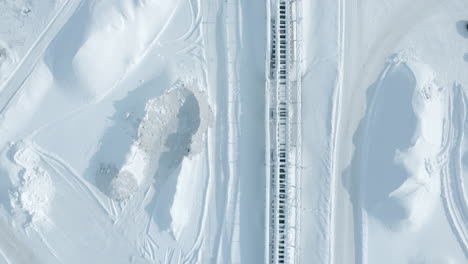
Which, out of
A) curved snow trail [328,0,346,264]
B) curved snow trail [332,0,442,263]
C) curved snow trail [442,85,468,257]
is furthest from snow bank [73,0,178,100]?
curved snow trail [442,85,468,257]

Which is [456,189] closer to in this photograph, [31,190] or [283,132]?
[283,132]

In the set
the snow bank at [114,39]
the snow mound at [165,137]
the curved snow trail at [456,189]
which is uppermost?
the snow bank at [114,39]

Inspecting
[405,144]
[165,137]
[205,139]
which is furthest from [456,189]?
[165,137]

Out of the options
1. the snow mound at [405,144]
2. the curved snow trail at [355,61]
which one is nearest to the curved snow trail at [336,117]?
the curved snow trail at [355,61]

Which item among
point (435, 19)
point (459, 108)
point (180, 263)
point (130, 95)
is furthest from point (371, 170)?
point (130, 95)

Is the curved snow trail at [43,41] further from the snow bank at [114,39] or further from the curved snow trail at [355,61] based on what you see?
the curved snow trail at [355,61]

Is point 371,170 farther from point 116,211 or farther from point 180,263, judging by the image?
point 116,211
